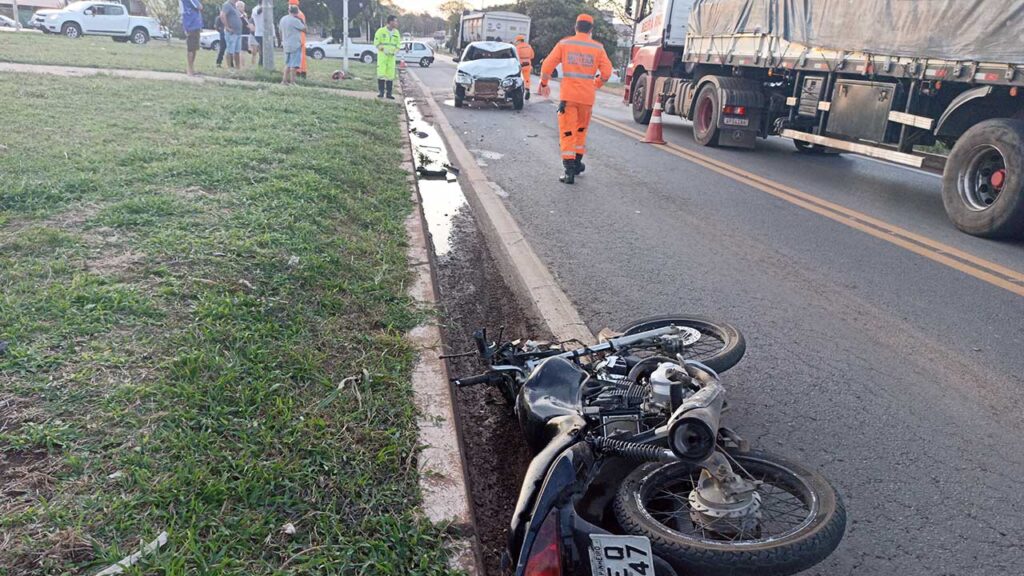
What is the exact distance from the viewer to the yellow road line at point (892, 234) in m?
6.09

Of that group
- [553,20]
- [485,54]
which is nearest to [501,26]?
[553,20]

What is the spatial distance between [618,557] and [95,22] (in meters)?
42.0

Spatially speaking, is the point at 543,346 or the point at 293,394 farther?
the point at 543,346

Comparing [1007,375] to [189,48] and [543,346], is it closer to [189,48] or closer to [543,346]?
[543,346]

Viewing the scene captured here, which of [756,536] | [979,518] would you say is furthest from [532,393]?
[979,518]

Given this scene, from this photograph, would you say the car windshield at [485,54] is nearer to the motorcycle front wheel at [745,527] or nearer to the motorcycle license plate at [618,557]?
the motorcycle front wheel at [745,527]

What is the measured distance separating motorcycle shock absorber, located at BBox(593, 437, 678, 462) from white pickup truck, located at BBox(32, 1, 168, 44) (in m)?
40.5

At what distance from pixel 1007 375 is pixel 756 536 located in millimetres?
2661

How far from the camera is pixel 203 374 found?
3248mm

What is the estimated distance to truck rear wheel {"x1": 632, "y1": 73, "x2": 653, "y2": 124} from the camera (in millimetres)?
16828

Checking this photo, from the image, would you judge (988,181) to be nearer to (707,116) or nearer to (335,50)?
(707,116)

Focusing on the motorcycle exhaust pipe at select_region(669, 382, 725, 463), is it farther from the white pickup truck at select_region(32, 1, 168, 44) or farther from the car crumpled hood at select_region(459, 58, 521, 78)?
the white pickup truck at select_region(32, 1, 168, 44)

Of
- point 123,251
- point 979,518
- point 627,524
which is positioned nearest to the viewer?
point 627,524

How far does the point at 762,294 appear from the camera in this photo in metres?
5.42
